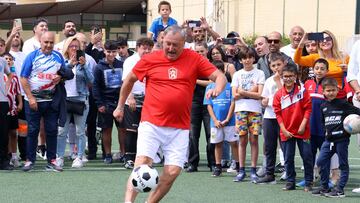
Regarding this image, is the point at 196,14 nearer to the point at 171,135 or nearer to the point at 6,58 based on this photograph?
the point at 6,58

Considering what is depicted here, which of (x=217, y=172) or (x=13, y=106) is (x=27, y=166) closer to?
(x=13, y=106)

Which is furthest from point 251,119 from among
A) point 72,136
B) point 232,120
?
point 72,136

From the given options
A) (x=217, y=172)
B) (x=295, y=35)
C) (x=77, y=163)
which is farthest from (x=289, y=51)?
(x=77, y=163)

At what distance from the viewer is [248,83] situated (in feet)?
40.1

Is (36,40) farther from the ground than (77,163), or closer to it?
farther from the ground

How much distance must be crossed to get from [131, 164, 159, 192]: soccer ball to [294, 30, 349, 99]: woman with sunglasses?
3341 mm

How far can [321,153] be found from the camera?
10852 millimetres

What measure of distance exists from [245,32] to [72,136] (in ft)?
103

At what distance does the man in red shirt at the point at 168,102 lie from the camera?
9.11 metres

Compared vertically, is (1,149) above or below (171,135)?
below

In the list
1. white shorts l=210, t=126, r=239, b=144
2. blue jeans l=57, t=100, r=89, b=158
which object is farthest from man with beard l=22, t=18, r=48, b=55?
white shorts l=210, t=126, r=239, b=144

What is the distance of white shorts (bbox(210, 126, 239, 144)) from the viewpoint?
1268cm

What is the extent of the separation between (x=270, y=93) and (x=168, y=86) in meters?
3.14

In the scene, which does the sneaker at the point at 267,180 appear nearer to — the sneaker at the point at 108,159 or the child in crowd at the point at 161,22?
the sneaker at the point at 108,159
